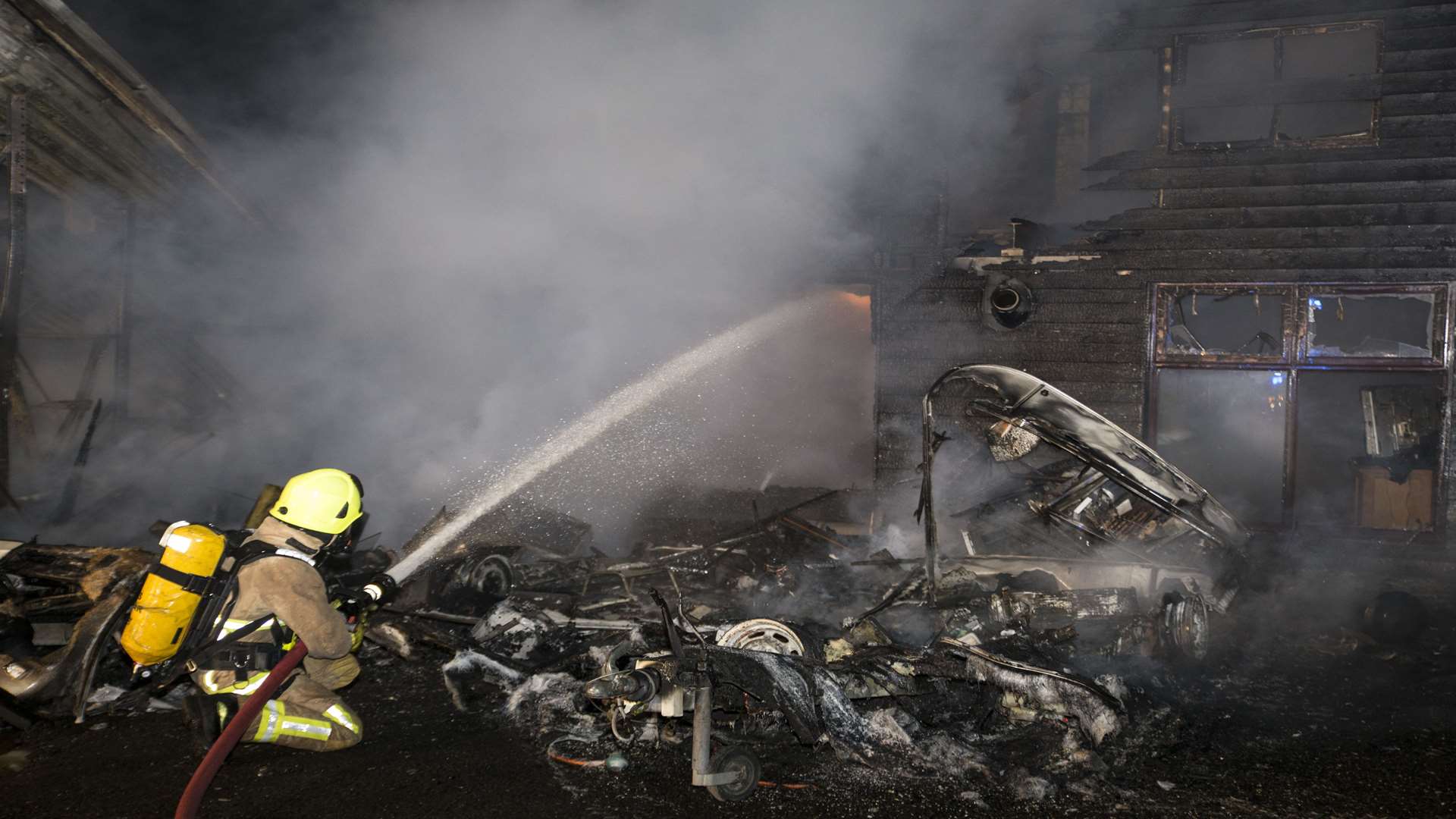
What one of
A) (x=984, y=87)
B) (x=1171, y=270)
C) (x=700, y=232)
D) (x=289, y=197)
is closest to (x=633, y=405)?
(x=700, y=232)

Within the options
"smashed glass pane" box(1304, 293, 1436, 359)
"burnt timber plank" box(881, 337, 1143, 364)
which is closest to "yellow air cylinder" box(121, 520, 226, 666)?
"burnt timber plank" box(881, 337, 1143, 364)

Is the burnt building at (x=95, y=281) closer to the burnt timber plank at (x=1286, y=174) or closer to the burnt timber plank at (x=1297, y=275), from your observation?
the burnt timber plank at (x=1286, y=174)

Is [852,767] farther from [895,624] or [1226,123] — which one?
[1226,123]

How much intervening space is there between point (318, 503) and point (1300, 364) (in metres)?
8.28

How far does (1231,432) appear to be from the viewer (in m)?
8.38

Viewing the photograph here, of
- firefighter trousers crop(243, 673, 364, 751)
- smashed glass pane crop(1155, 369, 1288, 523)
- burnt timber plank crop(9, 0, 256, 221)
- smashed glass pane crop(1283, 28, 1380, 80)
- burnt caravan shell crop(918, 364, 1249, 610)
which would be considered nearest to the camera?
firefighter trousers crop(243, 673, 364, 751)

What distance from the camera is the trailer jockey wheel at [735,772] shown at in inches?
134

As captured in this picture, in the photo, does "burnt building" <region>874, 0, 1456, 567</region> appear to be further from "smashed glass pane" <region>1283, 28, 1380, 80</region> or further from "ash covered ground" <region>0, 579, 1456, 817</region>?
"ash covered ground" <region>0, 579, 1456, 817</region>

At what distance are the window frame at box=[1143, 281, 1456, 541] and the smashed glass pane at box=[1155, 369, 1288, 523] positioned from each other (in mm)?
98

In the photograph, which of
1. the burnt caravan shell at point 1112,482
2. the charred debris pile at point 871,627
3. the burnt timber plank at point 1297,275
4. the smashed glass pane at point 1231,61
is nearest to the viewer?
the charred debris pile at point 871,627

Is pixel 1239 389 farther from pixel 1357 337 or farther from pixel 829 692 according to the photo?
pixel 829 692

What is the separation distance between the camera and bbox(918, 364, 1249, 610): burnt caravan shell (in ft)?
14.9

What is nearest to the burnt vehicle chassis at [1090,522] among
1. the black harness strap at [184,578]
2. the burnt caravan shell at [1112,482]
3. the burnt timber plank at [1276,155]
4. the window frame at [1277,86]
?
the burnt caravan shell at [1112,482]

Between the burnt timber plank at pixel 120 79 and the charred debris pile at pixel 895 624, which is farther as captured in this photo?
the burnt timber plank at pixel 120 79
